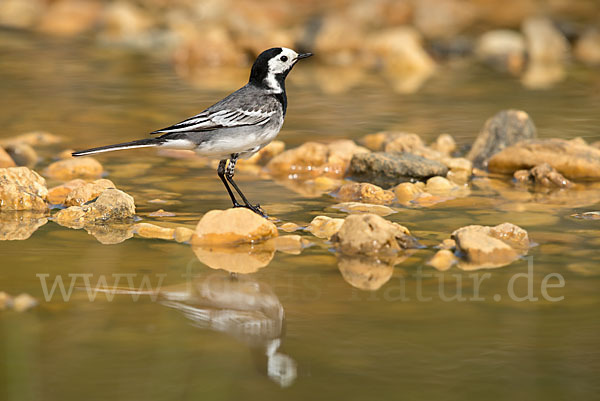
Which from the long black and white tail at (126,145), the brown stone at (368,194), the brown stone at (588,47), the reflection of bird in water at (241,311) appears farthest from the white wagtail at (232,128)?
the brown stone at (588,47)

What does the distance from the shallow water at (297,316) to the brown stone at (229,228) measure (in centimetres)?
18

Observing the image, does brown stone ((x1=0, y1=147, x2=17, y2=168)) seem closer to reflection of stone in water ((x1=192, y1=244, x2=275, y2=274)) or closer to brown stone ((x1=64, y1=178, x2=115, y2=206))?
brown stone ((x1=64, y1=178, x2=115, y2=206))

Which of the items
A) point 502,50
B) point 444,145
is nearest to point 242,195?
point 444,145

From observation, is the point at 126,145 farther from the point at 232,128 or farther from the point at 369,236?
the point at 369,236

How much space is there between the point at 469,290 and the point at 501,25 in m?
11.8

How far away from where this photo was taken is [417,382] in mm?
3732

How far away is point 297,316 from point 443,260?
3.81ft

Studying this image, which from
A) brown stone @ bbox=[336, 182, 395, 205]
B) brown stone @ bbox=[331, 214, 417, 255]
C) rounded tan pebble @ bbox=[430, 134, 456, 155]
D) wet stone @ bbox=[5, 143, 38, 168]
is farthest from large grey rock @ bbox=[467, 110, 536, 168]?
wet stone @ bbox=[5, 143, 38, 168]

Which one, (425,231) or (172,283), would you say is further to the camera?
(425,231)

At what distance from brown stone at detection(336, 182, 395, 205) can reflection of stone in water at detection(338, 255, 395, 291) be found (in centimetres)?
146

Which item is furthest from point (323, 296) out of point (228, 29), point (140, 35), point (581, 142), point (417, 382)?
point (140, 35)

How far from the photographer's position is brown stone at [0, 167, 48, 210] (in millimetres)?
6336

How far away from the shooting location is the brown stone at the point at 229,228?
554 centimetres

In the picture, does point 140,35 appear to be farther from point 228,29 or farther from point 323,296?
point 323,296
